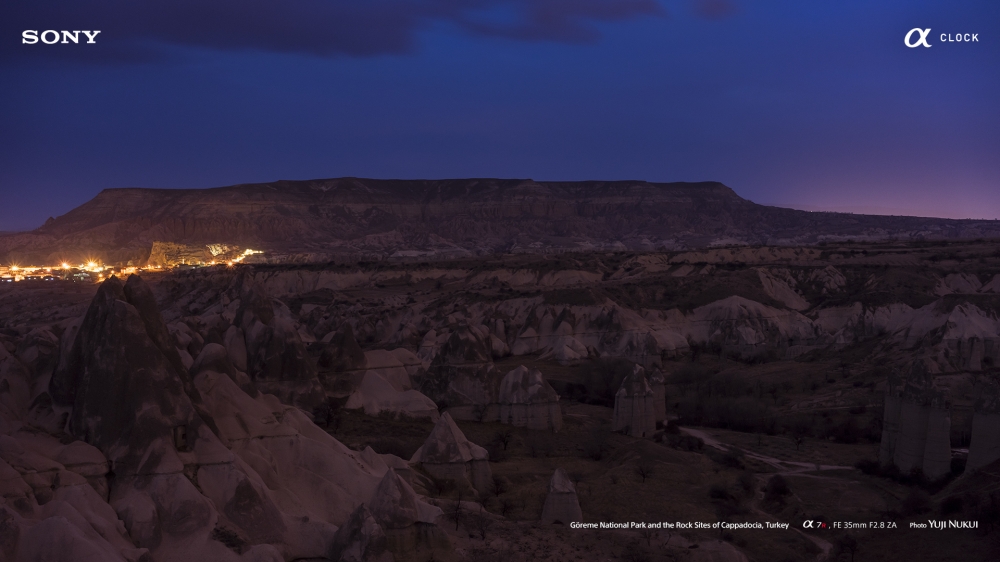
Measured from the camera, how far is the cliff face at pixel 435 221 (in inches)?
5566

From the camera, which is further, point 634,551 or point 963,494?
point 963,494

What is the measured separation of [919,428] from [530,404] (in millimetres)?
13100

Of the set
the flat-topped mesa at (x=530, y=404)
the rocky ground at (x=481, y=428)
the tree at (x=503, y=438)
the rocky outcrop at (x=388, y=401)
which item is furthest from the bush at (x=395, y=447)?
the flat-topped mesa at (x=530, y=404)

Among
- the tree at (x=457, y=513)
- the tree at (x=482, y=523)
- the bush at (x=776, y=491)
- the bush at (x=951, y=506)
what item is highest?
the tree at (x=457, y=513)

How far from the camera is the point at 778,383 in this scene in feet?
137

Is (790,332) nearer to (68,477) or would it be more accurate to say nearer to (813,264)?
(813,264)

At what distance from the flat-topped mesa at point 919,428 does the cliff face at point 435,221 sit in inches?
4007

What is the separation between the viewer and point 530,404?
3180 cm

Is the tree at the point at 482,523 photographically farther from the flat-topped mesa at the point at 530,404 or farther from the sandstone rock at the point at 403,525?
the flat-topped mesa at the point at 530,404

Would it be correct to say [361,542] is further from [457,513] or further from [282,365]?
[282,365]

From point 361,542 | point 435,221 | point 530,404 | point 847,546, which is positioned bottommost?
point 847,546

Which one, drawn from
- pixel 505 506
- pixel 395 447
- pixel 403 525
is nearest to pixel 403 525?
pixel 403 525

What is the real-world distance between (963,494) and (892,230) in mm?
156451

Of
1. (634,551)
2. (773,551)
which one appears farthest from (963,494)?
(634,551)
